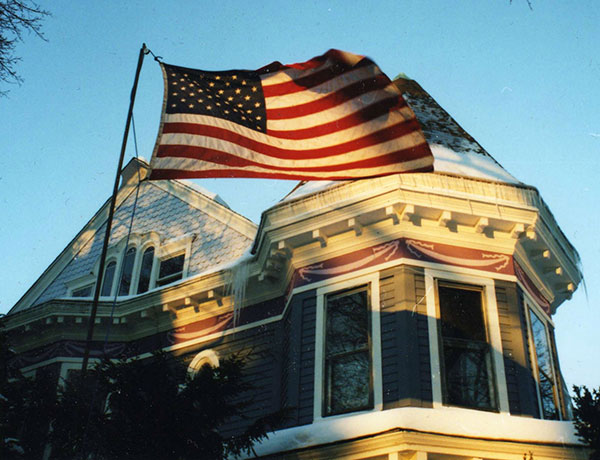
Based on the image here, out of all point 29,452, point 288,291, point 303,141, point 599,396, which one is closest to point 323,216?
point 288,291

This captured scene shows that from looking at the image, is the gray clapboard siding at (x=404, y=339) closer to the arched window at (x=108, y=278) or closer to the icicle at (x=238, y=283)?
the icicle at (x=238, y=283)

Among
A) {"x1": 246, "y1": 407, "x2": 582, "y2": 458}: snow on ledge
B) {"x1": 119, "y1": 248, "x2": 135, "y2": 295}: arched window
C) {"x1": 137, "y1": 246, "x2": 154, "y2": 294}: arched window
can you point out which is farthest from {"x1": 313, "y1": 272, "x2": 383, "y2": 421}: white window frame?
{"x1": 119, "y1": 248, "x2": 135, "y2": 295}: arched window

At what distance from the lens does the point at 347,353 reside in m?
9.25

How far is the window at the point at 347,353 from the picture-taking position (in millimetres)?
8906

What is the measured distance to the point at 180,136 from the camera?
7258mm

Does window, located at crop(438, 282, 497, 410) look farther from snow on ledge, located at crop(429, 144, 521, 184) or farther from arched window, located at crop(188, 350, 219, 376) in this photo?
arched window, located at crop(188, 350, 219, 376)

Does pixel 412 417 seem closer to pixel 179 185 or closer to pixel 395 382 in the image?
pixel 395 382

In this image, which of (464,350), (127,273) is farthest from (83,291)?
(464,350)

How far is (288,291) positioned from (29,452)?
4.04 metres

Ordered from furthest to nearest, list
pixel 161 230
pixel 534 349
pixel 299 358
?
pixel 161 230, pixel 299 358, pixel 534 349

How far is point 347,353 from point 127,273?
6428mm

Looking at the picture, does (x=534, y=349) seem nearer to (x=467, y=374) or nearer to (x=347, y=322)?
(x=467, y=374)

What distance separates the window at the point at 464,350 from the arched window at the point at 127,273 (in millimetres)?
6905

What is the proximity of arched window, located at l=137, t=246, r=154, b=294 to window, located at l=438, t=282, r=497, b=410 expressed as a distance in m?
6.50
